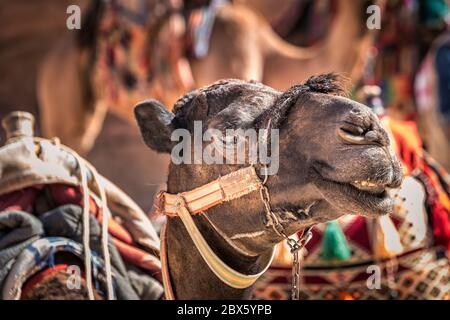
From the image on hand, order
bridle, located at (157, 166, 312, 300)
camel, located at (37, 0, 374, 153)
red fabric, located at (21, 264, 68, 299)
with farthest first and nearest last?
camel, located at (37, 0, 374, 153) < red fabric, located at (21, 264, 68, 299) < bridle, located at (157, 166, 312, 300)

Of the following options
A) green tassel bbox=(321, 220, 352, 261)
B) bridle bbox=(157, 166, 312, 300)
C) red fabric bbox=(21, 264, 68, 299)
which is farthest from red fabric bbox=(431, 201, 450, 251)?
red fabric bbox=(21, 264, 68, 299)

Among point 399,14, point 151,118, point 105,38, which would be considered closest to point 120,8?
point 105,38

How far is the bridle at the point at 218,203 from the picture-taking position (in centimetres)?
147

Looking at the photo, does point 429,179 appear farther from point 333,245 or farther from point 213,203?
point 213,203

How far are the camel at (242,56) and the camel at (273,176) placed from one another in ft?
9.34

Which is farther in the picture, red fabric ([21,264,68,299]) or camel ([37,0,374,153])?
camel ([37,0,374,153])

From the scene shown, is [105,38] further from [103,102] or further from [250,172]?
[250,172]

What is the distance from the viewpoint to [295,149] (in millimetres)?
1421

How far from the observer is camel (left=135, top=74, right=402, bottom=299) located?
1353 mm

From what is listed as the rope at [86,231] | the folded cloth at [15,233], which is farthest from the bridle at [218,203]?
the folded cloth at [15,233]

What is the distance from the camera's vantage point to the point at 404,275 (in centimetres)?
228

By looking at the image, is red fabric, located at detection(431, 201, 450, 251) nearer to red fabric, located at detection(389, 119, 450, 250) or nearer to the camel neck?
red fabric, located at detection(389, 119, 450, 250)

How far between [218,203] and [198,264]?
12 centimetres

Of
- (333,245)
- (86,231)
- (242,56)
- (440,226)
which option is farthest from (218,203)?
(242,56)
